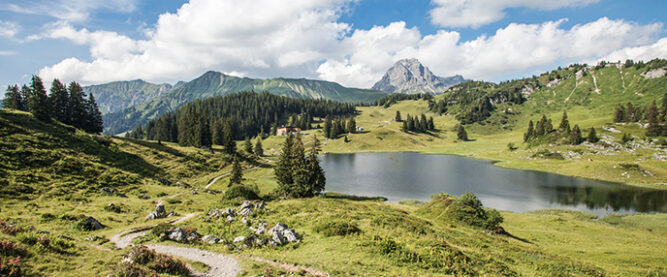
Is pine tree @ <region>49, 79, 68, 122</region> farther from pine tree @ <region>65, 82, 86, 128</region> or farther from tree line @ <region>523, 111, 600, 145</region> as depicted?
tree line @ <region>523, 111, 600, 145</region>

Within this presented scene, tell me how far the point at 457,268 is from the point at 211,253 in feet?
57.4

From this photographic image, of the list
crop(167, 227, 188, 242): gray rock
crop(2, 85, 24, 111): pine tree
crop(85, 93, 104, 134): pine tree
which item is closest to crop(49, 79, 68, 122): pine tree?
crop(85, 93, 104, 134): pine tree

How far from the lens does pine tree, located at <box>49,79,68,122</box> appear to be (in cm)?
8106

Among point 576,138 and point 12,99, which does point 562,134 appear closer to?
point 576,138

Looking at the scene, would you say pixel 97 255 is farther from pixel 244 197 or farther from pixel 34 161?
pixel 34 161

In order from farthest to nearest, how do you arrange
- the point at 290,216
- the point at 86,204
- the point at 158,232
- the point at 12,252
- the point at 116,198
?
the point at 116,198 → the point at 86,204 → the point at 290,216 → the point at 158,232 → the point at 12,252

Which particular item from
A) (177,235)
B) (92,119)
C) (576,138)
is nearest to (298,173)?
(177,235)

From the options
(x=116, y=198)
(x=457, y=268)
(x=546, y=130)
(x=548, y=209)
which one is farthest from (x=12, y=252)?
(x=546, y=130)

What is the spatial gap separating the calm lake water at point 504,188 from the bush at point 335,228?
1538 inches

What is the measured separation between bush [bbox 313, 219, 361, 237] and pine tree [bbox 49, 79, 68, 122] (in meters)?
101

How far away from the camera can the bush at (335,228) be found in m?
23.6

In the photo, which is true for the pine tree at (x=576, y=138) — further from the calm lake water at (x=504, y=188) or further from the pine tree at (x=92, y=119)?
the pine tree at (x=92, y=119)

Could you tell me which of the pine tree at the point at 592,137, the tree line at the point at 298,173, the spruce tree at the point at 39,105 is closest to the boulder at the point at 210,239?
the tree line at the point at 298,173

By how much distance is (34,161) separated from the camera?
4494 centimetres
